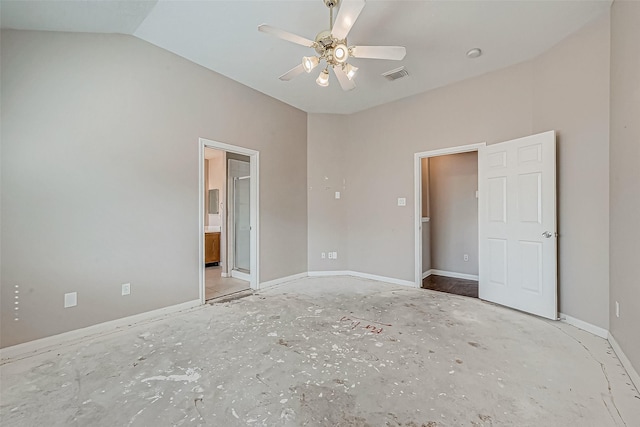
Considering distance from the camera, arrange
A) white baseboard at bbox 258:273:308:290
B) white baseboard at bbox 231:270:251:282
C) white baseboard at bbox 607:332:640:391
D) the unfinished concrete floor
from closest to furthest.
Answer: the unfinished concrete floor, white baseboard at bbox 607:332:640:391, white baseboard at bbox 258:273:308:290, white baseboard at bbox 231:270:251:282

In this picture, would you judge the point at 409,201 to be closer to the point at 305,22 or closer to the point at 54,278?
the point at 305,22

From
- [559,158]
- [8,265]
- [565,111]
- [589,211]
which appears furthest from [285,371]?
[565,111]

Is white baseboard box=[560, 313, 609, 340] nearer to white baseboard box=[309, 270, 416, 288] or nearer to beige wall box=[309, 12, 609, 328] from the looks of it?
beige wall box=[309, 12, 609, 328]

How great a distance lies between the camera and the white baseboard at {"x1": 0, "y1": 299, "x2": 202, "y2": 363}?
2244 mm

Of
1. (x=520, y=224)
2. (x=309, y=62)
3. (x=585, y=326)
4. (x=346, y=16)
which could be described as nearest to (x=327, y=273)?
(x=520, y=224)

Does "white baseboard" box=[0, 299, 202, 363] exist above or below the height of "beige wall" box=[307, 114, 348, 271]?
below

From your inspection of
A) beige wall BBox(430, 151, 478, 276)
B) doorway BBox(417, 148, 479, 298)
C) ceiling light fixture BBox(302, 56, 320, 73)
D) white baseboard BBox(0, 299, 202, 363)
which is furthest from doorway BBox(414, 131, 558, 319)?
white baseboard BBox(0, 299, 202, 363)

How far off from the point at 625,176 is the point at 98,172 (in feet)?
14.4

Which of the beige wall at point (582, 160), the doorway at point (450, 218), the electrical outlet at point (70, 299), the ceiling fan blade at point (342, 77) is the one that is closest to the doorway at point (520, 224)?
the beige wall at point (582, 160)

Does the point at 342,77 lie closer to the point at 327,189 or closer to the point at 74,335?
the point at 327,189

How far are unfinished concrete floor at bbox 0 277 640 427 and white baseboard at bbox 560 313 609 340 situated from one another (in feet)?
0.26

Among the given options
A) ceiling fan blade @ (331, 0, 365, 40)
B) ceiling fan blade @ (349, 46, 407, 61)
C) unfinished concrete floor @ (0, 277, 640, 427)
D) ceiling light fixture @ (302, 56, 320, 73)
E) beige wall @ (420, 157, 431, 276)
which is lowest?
unfinished concrete floor @ (0, 277, 640, 427)

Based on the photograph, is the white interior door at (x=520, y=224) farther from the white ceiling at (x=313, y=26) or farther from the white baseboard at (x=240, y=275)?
the white baseboard at (x=240, y=275)

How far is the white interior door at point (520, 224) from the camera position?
2.94m
